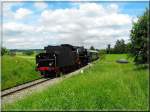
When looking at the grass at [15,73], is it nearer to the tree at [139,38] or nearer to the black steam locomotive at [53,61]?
the black steam locomotive at [53,61]

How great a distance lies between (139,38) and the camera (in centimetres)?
3725

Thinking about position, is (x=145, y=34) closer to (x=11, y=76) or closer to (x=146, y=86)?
(x=11, y=76)

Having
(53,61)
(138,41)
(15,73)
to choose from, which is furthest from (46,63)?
(138,41)

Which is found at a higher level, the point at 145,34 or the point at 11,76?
the point at 145,34

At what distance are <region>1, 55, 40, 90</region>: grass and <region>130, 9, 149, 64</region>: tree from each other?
34.9 ft

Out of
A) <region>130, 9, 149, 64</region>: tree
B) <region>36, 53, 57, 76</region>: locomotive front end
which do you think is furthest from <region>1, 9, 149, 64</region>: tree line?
<region>36, 53, 57, 76</region>: locomotive front end

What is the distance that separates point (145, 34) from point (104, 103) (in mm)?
22935

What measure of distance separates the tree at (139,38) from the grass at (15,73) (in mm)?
10628

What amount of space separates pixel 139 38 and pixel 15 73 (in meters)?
13.6

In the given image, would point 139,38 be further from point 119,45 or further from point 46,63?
point 46,63

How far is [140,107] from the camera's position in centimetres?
1338

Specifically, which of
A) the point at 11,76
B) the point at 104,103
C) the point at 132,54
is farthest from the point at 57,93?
the point at 132,54

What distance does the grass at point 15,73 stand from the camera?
95.1 feet

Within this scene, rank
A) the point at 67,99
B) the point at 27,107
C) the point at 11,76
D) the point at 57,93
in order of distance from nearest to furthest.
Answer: the point at 27,107
the point at 67,99
the point at 57,93
the point at 11,76
